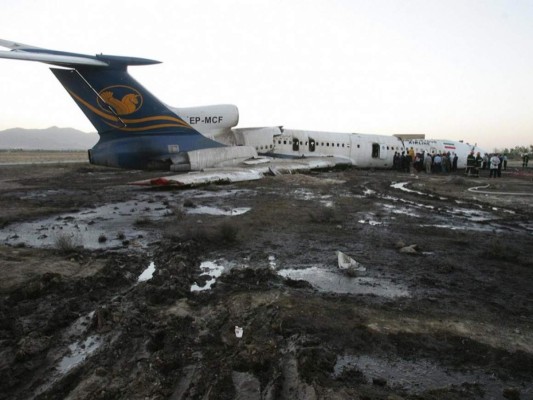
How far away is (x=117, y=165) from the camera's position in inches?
599

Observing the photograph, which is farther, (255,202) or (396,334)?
(255,202)

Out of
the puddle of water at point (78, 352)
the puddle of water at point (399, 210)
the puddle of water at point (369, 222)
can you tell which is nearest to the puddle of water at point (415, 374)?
the puddle of water at point (78, 352)

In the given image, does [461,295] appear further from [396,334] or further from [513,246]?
[513,246]

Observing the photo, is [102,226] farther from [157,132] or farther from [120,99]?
[157,132]

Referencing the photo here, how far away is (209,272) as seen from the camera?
17.1ft

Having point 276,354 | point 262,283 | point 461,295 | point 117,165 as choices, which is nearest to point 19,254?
point 262,283

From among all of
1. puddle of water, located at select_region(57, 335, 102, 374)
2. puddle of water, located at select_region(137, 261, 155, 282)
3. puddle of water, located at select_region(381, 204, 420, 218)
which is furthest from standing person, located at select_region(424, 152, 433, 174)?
puddle of water, located at select_region(57, 335, 102, 374)

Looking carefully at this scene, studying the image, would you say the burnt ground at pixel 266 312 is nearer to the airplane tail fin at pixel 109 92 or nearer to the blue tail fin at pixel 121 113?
the blue tail fin at pixel 121 113

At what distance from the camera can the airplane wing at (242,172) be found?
12766 mm

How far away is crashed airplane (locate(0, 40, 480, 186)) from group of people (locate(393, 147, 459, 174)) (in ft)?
24.3

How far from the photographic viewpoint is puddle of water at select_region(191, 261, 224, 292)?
15.1 ft

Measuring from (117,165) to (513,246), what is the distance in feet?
44.8

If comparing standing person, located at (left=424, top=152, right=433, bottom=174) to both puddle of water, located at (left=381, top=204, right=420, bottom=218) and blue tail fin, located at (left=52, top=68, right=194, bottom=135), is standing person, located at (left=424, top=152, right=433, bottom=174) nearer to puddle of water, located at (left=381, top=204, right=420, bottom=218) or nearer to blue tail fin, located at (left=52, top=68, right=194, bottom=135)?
puddle of water, located at (left=381, top=204, right=420, bottom=218)

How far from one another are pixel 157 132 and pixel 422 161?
762 inches
